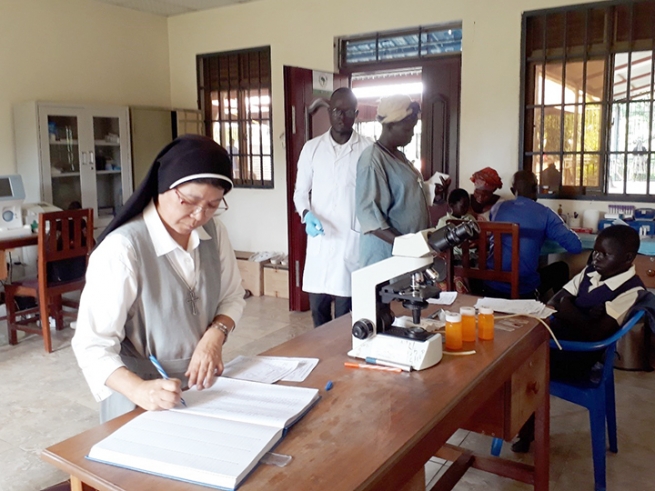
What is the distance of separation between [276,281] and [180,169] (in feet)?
13.1

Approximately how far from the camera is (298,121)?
15.1 ft

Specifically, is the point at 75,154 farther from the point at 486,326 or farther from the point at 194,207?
the point at 486,326

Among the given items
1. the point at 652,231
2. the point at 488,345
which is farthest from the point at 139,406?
the point at 652,231

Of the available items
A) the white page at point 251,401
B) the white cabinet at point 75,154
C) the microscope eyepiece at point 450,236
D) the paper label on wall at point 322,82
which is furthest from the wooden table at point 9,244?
the microscope eyepiece at point 450,236

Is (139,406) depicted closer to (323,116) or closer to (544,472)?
(544,472)

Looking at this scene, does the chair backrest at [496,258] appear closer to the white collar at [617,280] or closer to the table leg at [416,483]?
the white collar at [617,280]

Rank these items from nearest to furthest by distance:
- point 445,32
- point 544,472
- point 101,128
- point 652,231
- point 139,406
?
point 139,406, point 544,472, point 652,231, point 445,32, point 101,128

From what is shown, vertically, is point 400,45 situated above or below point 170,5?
below

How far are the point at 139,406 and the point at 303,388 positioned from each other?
1.17ft

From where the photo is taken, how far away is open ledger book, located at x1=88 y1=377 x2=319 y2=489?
104 cm

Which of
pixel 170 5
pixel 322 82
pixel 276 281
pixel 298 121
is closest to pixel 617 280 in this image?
pixel 298 121

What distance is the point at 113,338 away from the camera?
1.34m

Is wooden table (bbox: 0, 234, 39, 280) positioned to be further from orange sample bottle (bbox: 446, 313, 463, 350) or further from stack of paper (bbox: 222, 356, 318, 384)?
orange sample bottle (bbox: 446, 313, 463, 350)

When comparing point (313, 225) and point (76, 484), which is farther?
point (313, 225)
